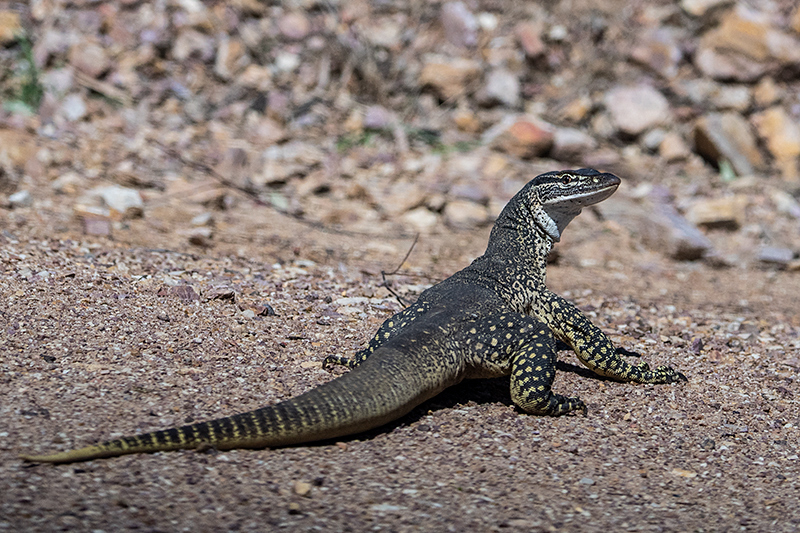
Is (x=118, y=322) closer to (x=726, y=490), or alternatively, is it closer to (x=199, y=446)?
(x=199, y=446)

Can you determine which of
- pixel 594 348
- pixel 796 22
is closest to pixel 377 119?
pixel 594 348

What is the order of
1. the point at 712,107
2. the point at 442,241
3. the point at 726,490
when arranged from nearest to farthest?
the point at 726,490 < the point at 442,241 < the point at 712,107

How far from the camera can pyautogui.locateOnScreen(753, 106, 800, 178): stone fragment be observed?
12312 millimetres

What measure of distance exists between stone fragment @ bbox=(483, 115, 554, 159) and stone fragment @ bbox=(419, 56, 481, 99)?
138 centimetres

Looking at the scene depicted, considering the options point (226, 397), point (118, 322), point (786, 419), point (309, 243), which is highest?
point (309, 243)

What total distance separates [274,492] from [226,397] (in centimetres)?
108

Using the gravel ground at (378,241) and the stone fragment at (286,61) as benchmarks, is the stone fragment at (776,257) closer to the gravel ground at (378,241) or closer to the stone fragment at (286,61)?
the gravel ground at (378,241)

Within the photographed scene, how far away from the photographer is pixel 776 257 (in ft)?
31.9

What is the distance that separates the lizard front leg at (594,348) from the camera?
5254 mm

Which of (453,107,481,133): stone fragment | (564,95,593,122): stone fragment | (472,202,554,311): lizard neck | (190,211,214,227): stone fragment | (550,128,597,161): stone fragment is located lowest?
(472,202,554,311): lizard neck

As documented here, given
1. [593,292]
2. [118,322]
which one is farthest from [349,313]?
[593,292]

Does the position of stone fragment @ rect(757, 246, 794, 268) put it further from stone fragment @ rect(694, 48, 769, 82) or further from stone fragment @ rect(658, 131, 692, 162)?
stone fragment @ rect(694, 48, 769, 82)

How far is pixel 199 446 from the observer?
373cm

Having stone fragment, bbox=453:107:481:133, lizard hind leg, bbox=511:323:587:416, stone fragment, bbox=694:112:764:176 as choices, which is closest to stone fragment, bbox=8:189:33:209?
lizard hind leg, bbox=511:323:587:416
